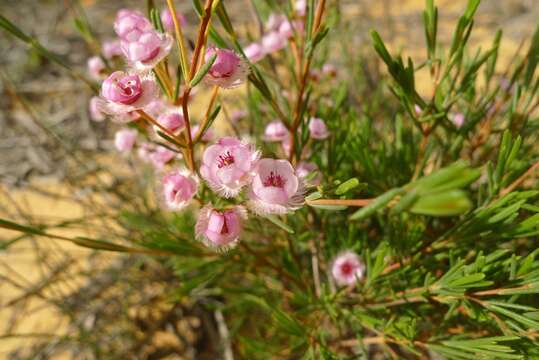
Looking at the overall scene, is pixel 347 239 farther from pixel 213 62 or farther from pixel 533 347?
pixel 213 62

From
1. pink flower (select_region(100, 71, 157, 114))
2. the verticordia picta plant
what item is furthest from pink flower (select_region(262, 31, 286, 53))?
pink flower (select_region(100, 71, 157, 114))

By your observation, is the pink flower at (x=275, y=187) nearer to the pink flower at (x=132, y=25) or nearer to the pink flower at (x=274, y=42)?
the pink flower at (x=132, y=25)

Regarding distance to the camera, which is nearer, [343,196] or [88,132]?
[343,196]

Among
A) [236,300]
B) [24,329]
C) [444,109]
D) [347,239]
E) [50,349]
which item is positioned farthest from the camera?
[24,329]

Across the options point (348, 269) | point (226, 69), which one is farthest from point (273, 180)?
point (348, 269)

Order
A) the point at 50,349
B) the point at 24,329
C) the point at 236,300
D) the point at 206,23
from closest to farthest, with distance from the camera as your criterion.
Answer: the point at 206,23, the point at 236,300, the point at 50,349, the point at 24,329

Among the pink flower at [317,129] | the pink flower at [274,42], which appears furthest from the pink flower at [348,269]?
the pink flower at [274,42]

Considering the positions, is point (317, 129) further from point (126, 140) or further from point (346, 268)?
point (126, 140)

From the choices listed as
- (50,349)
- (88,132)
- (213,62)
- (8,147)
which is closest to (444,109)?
(213,62)
